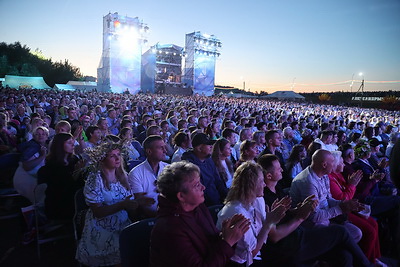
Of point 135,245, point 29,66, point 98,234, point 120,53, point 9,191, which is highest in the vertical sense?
point 120,53

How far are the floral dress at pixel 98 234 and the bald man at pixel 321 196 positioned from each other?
2160 mm

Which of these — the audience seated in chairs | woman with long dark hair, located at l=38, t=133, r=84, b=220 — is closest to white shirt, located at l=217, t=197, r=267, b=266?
the audience seated in chairs

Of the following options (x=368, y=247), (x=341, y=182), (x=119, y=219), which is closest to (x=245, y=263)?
(x=119, y=219)

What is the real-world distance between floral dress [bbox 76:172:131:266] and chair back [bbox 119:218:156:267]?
0.62 metres

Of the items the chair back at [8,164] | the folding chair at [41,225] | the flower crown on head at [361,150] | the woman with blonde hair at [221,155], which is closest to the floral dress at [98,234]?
the folding chair at [41,225]

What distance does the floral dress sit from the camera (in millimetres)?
2617

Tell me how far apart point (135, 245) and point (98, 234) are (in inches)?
27.5

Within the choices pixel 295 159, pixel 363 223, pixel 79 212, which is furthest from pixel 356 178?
pixel 79 212

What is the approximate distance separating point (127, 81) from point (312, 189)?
44101mm

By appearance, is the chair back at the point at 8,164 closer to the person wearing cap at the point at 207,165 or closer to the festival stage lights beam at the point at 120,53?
the person wearing cap at the point at 207,165

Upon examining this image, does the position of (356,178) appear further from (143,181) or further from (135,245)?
(135,245)

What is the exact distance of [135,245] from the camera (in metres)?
2.14

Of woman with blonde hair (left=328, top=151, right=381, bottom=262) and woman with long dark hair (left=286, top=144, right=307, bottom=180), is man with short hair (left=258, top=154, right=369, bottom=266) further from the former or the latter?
woman with long dark hair (left=286, top=144, right=307, bottom=180)

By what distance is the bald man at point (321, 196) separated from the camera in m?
3.13
